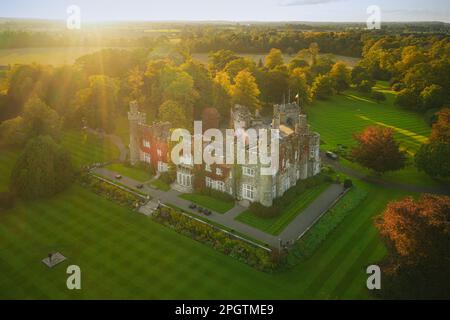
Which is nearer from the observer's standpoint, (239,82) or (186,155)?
(186,155)

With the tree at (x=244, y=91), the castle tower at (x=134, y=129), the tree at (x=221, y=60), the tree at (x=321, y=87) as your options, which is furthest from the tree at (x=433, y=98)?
the castle tower at (x=134, y=129)

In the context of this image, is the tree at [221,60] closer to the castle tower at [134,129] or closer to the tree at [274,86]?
the tree at [274,86]

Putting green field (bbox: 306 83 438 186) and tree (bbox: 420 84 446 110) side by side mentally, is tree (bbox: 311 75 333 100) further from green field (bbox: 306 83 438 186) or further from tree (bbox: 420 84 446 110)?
tree (bbox: 420 84 446 110)

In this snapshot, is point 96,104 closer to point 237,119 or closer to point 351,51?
point 237,119

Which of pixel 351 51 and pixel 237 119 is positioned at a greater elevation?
pixel 351 51

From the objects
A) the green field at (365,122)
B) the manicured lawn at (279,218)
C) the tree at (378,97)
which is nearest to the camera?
the manicured lawn at (279,218)

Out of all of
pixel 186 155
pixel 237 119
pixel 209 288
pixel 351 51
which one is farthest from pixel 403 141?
pixel 351 51
